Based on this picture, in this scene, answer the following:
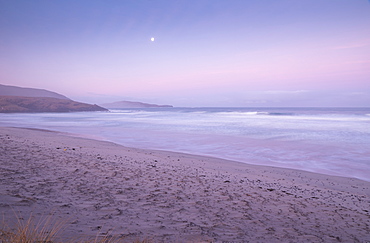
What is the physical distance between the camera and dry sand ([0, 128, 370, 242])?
11.8 feet

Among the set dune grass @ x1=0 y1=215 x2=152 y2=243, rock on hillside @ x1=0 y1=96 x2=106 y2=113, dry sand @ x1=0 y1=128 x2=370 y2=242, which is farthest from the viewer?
rock on hillside @ x1=0 y1=96 x2=106 y2=113

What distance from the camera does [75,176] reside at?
236 inches

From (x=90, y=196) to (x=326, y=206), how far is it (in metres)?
5.13

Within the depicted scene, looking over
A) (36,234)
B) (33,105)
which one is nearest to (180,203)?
(36,234)

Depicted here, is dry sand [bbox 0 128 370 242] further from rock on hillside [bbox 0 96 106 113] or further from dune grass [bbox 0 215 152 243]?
rock on hillside [bbox 0 96 106 113]

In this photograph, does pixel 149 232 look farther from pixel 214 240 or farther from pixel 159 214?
pixel 214 240

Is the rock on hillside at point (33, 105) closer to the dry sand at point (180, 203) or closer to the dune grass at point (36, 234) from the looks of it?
the dry sand at point (180, 203)

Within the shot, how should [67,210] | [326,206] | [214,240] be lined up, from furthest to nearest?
[326,206] → [67,210] → [214,240]

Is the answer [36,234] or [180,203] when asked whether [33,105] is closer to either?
[180,203]

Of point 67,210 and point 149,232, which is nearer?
point 149,232

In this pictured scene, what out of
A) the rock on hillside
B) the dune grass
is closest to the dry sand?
the dune grass

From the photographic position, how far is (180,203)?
4.73 m

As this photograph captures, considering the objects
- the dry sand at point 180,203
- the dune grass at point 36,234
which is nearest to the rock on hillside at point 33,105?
the dry sand at point 180,203

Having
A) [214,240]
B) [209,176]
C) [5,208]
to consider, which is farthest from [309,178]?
[5,208]
